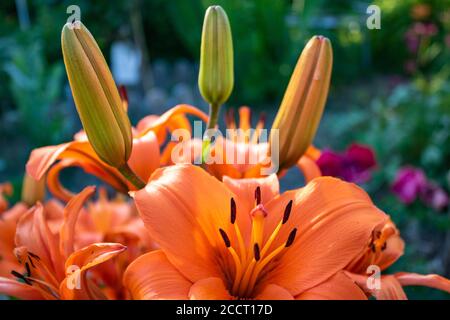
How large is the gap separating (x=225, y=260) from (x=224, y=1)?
2.91 metres

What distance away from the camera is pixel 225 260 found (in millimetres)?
485

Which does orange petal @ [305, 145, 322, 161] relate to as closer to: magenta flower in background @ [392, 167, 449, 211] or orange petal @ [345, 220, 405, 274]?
orange petal @ [345, 220, 405, 274]

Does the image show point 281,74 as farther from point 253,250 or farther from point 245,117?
point 253,250

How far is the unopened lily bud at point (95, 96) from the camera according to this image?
0.43m

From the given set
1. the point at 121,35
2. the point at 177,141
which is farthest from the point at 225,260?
the point at 121,35

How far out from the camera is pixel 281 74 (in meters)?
3.84

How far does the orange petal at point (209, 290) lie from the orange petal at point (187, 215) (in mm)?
11

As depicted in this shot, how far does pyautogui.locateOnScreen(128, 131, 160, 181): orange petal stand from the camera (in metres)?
0.53

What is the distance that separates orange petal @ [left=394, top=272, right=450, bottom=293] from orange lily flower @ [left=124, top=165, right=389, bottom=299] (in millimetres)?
79

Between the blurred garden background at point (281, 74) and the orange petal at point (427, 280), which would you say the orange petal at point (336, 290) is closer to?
the orange petal at point (427, 280)

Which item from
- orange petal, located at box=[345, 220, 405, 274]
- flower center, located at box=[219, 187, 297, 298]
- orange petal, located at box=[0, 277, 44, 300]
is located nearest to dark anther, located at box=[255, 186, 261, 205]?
flower center, located at box=[219, 187, 297, 298]

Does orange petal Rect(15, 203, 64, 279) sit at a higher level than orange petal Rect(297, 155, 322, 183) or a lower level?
lower

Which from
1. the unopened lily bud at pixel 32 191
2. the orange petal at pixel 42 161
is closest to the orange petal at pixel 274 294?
the orange petal at pixel 42 161

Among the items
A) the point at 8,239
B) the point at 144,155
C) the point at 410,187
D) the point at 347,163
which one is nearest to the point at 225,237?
the point at 144,155
